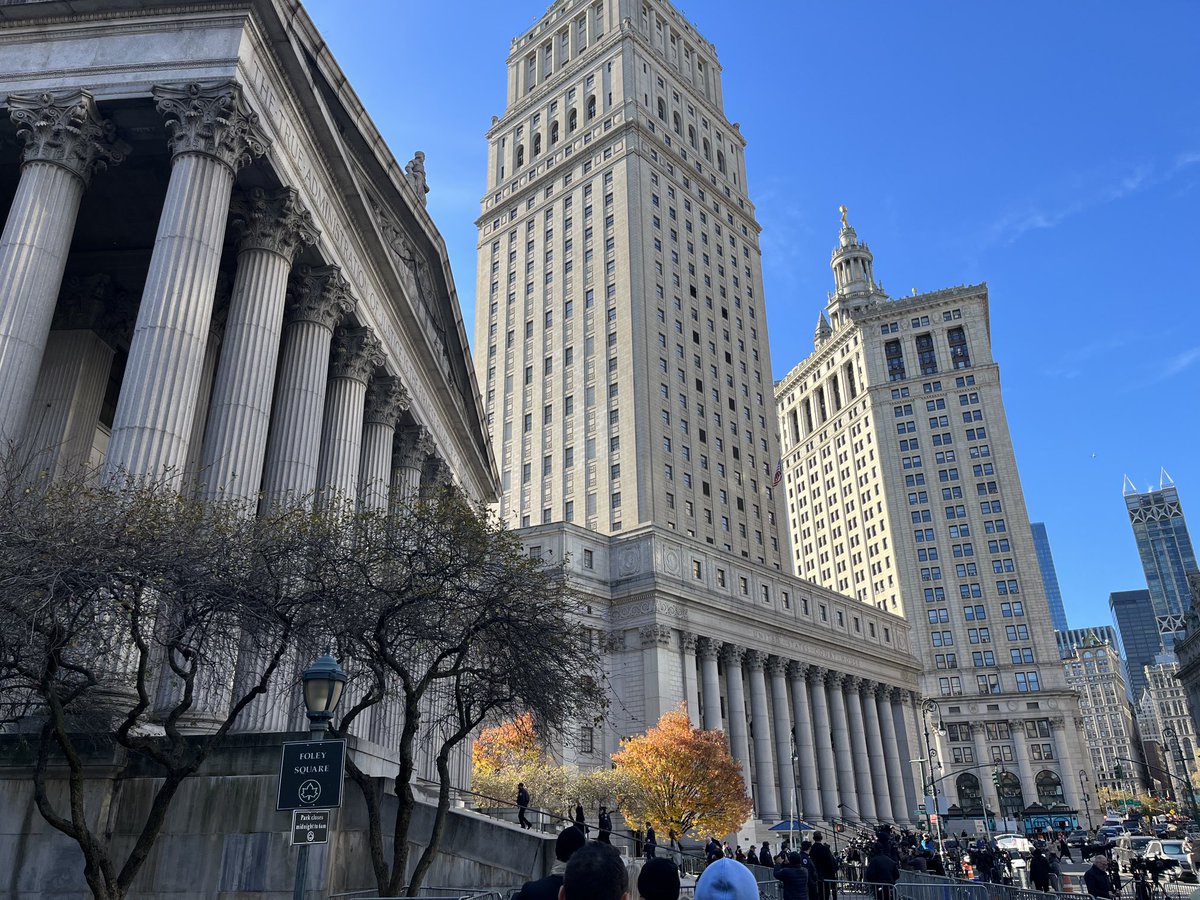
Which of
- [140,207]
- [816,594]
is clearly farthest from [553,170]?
[140,207]

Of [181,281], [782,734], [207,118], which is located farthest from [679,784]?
[207,118]

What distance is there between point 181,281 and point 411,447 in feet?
63.2

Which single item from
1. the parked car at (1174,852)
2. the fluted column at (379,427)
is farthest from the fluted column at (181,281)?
the parked car at (1174,852)

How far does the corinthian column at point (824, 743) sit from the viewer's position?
8350cm

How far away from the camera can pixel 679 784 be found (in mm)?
57906

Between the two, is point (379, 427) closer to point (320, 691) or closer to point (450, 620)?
point (450, 620)

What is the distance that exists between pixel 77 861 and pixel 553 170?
10397 cm

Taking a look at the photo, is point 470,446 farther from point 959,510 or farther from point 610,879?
point 959,510

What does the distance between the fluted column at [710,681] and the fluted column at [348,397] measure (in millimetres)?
49620

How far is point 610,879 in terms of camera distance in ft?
15.8

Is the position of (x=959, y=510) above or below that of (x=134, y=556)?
above

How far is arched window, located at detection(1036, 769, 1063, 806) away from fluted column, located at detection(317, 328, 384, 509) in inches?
4625

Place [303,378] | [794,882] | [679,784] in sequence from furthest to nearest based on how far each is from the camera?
[679,784] → [303,378] → [794,882]

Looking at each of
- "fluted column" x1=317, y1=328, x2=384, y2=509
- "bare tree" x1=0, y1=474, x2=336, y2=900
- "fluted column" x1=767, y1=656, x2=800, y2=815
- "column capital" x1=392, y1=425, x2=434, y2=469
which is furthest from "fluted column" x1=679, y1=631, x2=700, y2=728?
"bare tree" x1=0, y1=474, x2=336, y2=900
